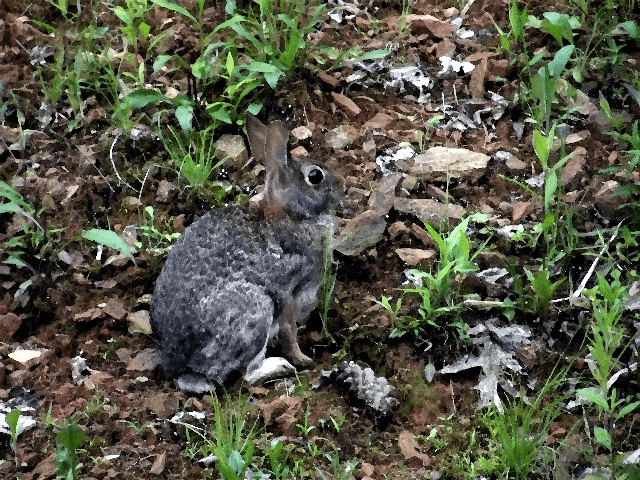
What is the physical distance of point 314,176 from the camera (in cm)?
485

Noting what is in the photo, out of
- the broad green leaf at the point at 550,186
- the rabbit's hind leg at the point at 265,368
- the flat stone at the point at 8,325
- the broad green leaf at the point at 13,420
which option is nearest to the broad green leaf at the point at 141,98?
the flat stone at the point at 8,325

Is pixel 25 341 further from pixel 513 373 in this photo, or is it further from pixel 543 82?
pixel 543 82

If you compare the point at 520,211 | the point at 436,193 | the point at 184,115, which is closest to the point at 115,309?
the point at 184,115

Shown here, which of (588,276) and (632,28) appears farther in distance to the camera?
(632,28)

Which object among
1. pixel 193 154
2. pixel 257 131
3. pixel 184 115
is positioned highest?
pixel 257 131

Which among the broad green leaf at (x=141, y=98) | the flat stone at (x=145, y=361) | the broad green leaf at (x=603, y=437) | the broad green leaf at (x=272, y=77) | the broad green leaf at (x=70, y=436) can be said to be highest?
the broad green leaf at (x=272, y=77)

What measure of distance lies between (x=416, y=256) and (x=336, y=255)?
0.44m

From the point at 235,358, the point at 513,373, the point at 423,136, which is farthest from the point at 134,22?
the point at 513,373

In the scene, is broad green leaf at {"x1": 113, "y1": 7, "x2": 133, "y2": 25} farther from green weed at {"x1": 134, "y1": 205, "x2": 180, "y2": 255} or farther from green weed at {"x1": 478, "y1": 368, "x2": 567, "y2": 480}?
green weed at {"x1": 478, "y1": 368, "x2": 567, "y2": 480}

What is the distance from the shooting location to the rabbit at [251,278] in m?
4.36

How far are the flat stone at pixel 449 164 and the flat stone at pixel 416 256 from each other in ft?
1.97

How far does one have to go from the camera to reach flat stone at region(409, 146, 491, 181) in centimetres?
559

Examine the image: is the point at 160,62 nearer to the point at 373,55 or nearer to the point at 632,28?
the point at 373,55

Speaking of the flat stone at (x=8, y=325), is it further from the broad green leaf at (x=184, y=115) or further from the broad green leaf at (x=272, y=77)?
the broad green leaf at (x=272, y=77)
